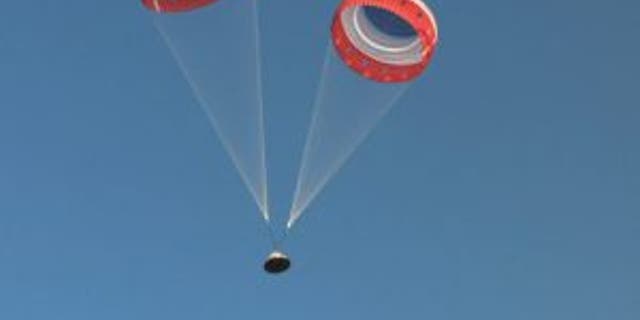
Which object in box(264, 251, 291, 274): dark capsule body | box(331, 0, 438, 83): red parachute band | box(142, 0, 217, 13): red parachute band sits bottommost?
box(264, 251, 291, 274): dark capsule body

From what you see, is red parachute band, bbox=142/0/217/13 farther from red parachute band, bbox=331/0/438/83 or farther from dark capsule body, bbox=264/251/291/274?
dark capsule body, bbox=264/251/291/274

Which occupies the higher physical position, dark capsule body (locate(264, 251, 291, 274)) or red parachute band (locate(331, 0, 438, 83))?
red parachute band (locate(331, 0, 438, 83))

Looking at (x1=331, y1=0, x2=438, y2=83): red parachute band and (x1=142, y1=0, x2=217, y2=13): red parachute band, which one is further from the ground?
(x1=142, y1=0, x2=217, y2=13): red parachute band

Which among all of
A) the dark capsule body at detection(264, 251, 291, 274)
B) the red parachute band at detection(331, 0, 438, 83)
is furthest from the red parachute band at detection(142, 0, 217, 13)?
the dark capsule body at detection(264, 251, 291, 274)

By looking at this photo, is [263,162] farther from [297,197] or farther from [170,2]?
[170,2]

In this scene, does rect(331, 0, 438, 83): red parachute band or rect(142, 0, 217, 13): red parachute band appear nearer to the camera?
rect(142, 0, 217, 13): red parachute band

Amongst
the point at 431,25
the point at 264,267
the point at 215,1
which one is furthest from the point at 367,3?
the point at 264,267

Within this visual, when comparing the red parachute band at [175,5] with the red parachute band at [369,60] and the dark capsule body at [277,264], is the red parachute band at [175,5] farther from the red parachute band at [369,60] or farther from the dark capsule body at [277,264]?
the dark capsule body at [277,264]
